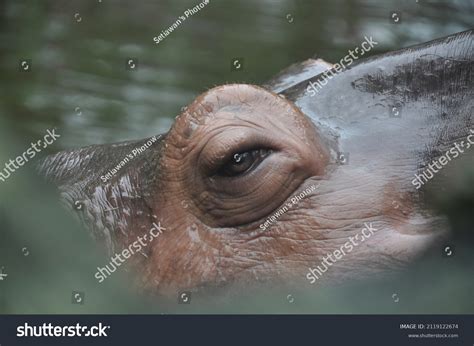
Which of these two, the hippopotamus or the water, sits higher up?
the water

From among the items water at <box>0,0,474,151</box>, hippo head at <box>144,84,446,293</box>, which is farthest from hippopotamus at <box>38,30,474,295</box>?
water at <box>0,0,474,151</box>

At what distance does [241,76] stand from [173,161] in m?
2.93

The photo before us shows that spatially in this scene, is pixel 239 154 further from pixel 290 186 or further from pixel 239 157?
pixel 290 186

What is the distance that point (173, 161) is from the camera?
2.63 m

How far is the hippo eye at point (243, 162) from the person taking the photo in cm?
254

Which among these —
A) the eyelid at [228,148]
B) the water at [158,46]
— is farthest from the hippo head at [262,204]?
the water at [158,46]

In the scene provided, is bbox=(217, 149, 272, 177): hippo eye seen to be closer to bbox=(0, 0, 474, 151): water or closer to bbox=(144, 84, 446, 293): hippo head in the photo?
bbox=(144, 84, 446, 293): hippo head

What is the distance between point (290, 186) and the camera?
2.61 metres

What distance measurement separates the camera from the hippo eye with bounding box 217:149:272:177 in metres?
2.54

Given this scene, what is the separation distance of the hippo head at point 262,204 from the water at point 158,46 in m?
2.21

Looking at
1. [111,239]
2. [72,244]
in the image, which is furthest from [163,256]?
[72,244]

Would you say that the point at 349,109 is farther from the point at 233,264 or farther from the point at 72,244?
the point at 72,244

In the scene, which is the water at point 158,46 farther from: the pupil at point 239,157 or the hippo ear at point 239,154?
the pupil at point 239,157

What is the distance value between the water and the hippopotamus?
214 cm
